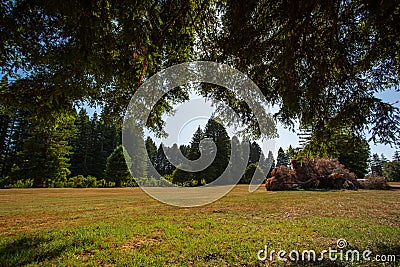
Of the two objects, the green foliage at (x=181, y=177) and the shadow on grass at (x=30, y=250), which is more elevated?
the shadow on grass at (x=30, y=250)

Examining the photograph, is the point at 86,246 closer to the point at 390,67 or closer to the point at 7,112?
the point at 7,112

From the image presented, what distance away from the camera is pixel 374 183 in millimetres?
18344

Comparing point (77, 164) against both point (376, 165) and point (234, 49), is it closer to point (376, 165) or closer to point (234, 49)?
point (234, 49)

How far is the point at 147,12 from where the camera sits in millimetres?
3215

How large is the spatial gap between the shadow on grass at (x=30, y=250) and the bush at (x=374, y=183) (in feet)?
73.2

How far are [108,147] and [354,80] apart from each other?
4182 centimetres

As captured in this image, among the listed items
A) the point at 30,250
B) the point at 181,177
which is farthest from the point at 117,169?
the point at 30,250

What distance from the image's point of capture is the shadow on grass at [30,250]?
321 centimetres

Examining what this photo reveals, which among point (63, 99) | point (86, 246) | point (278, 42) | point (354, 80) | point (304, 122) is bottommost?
point (86, 246)

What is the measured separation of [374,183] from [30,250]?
2291 centimetres

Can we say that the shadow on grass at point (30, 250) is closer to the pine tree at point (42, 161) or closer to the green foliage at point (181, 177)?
the pine tree at point (42, 161)

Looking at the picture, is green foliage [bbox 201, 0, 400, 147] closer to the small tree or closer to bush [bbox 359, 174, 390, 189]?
bush [bbox 359, 174, 390, 189]

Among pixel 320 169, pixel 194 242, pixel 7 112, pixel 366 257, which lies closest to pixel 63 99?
pixel 7 112

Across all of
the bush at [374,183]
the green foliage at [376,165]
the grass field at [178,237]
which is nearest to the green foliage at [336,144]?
the grass field at [178,237]
